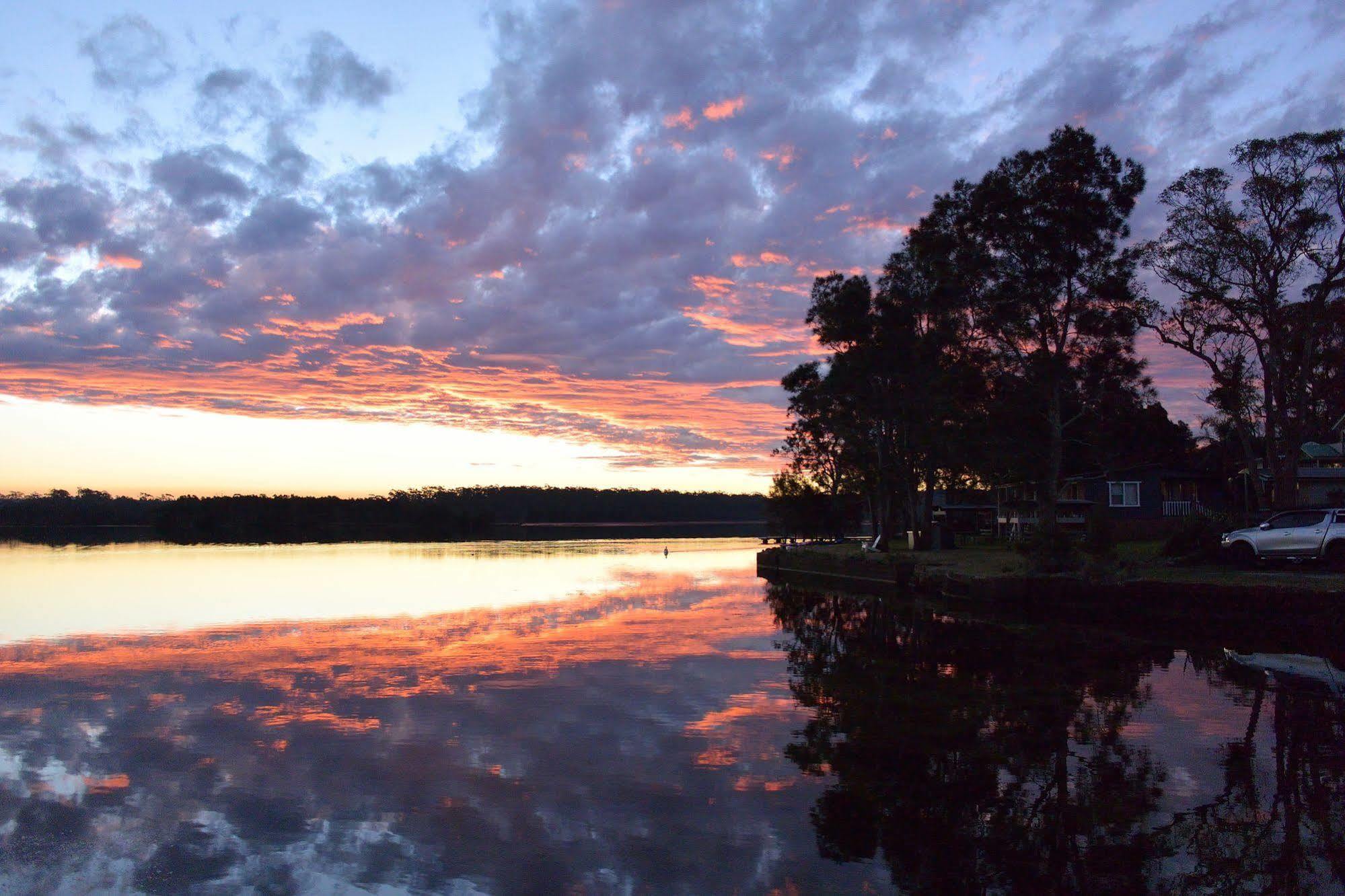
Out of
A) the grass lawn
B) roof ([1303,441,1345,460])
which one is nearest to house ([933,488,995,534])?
roof ([1303,441,1345,460])

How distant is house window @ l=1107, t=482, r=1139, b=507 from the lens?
5844 centimetres

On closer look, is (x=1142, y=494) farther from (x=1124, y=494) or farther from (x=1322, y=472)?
(x=1322, y=472)

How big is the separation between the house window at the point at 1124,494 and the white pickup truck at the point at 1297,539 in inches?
1167

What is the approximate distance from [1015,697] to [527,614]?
18.3 meters

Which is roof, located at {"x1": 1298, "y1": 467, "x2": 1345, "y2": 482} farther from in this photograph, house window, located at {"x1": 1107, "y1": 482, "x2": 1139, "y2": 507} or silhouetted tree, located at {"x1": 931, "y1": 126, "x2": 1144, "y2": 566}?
silhouetted tree, located at {"x1": 931, "y1": 126, "x2": 1144, "y2": 566}

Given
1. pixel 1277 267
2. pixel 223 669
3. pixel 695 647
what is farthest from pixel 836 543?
pixel 223 669

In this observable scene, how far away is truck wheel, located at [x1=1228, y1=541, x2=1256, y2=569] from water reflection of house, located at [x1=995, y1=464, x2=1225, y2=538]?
2138cm

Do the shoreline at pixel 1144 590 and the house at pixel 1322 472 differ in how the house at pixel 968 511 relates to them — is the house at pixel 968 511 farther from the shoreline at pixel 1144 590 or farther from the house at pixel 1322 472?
the shoreline at pixel 1144 590

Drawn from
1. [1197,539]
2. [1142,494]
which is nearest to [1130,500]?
[1142,494]

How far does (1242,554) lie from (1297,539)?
204cm

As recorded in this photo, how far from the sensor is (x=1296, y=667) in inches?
717

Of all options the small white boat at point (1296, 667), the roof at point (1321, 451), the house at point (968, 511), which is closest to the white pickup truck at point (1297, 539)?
the small white boat at point (1296, 667)

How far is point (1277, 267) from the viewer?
40.1 metres

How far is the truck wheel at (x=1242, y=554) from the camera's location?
29.1m
